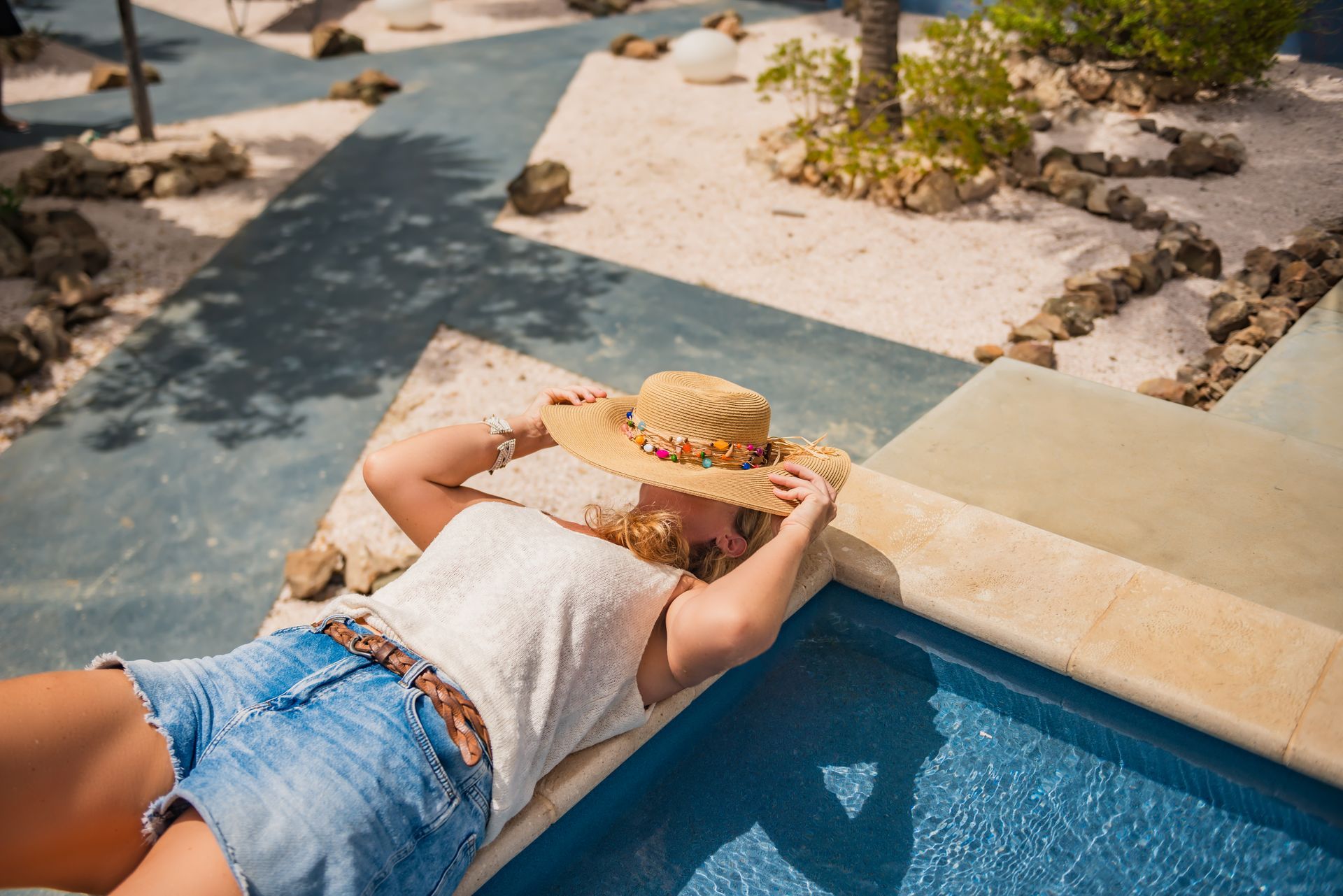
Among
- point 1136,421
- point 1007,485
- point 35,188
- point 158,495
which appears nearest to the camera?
point 1007,485

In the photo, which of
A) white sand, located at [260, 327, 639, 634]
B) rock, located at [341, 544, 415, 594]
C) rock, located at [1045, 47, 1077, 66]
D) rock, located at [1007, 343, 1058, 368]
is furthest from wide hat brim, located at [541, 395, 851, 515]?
rock, located at [1045, 47, 1077, 66]

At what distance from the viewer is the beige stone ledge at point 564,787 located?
2293 mm

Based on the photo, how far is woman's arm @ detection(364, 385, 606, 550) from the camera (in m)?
2.77

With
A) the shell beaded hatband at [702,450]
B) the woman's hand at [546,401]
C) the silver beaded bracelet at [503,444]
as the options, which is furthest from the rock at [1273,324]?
the silver beaded bracelet at [503,444]

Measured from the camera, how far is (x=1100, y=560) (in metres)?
3.02

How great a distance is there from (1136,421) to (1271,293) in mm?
2048

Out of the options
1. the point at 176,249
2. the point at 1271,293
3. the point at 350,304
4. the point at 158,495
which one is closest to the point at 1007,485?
the point at 1271,293

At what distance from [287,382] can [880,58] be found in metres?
5.58

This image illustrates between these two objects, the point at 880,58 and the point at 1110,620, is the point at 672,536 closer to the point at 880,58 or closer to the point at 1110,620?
the point at 1110,620

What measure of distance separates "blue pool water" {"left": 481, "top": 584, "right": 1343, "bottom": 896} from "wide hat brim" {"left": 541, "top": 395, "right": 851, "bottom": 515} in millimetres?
627

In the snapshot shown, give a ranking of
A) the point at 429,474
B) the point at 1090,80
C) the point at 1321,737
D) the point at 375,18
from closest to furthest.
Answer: the point at 1321,737 → the point at 429,474 → the point at 1090,80 → the point at 375,18

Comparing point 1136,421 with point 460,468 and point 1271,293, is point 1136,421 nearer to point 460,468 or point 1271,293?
point 1271,293

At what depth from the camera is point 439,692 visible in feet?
7.28

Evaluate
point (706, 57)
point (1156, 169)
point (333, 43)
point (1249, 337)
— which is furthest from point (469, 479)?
point (333, 43)
